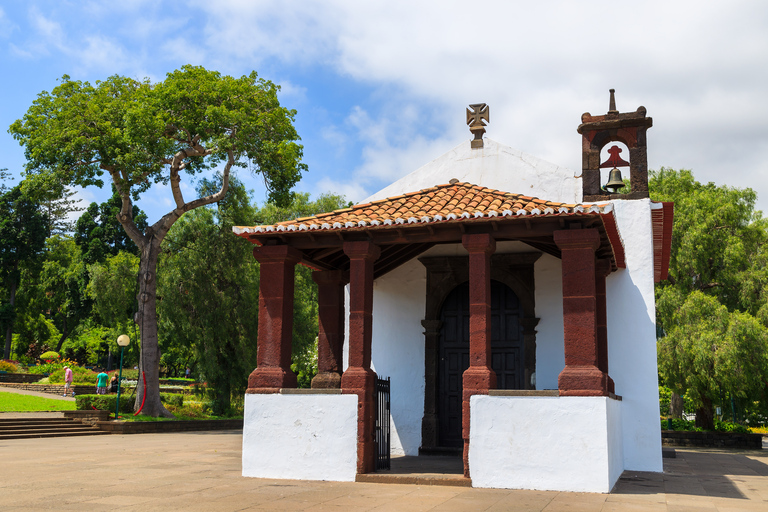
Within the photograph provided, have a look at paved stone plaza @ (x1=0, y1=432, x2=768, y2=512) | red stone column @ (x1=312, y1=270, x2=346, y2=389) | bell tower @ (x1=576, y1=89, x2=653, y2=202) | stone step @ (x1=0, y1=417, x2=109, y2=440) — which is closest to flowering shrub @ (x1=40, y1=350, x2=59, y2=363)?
stone step @ (x1=0, y1=417, x2=109, y2=440)

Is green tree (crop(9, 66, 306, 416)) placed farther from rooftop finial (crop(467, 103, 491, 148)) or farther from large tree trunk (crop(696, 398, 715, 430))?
large tree trunk (crop(696, 398, 715, 430))

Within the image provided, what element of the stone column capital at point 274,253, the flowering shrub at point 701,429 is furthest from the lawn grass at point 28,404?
the flowering shrub at point 701,429

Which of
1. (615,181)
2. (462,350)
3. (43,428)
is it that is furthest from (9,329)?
(615,181)

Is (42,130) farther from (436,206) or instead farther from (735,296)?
(735,296)

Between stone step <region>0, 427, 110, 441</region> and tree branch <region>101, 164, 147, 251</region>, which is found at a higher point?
tree branch <region>101, 164, 147, 251</region>

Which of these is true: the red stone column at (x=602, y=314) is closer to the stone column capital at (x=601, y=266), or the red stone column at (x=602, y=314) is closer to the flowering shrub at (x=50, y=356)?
the stone column capital at (x=601, y=266)

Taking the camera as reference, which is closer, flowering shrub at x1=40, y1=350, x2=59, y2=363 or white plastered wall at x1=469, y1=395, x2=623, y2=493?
white plastered wall at x1=469, y1=395, x2=623, y2=493

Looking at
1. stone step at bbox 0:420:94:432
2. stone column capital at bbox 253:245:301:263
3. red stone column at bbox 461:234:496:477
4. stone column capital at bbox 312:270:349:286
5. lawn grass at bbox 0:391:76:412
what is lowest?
stone step at bbox 0:420:94:432

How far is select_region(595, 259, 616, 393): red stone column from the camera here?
9.98 metres

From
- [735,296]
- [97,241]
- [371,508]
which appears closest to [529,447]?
[371,508]

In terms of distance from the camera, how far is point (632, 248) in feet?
35.0

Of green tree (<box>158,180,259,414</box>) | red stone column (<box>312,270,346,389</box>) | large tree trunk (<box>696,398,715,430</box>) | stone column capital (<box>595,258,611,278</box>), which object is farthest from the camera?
green tree (<box>158,180,259,414</box>)

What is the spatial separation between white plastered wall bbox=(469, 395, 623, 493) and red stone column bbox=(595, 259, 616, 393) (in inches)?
93.6

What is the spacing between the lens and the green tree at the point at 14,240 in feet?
131
